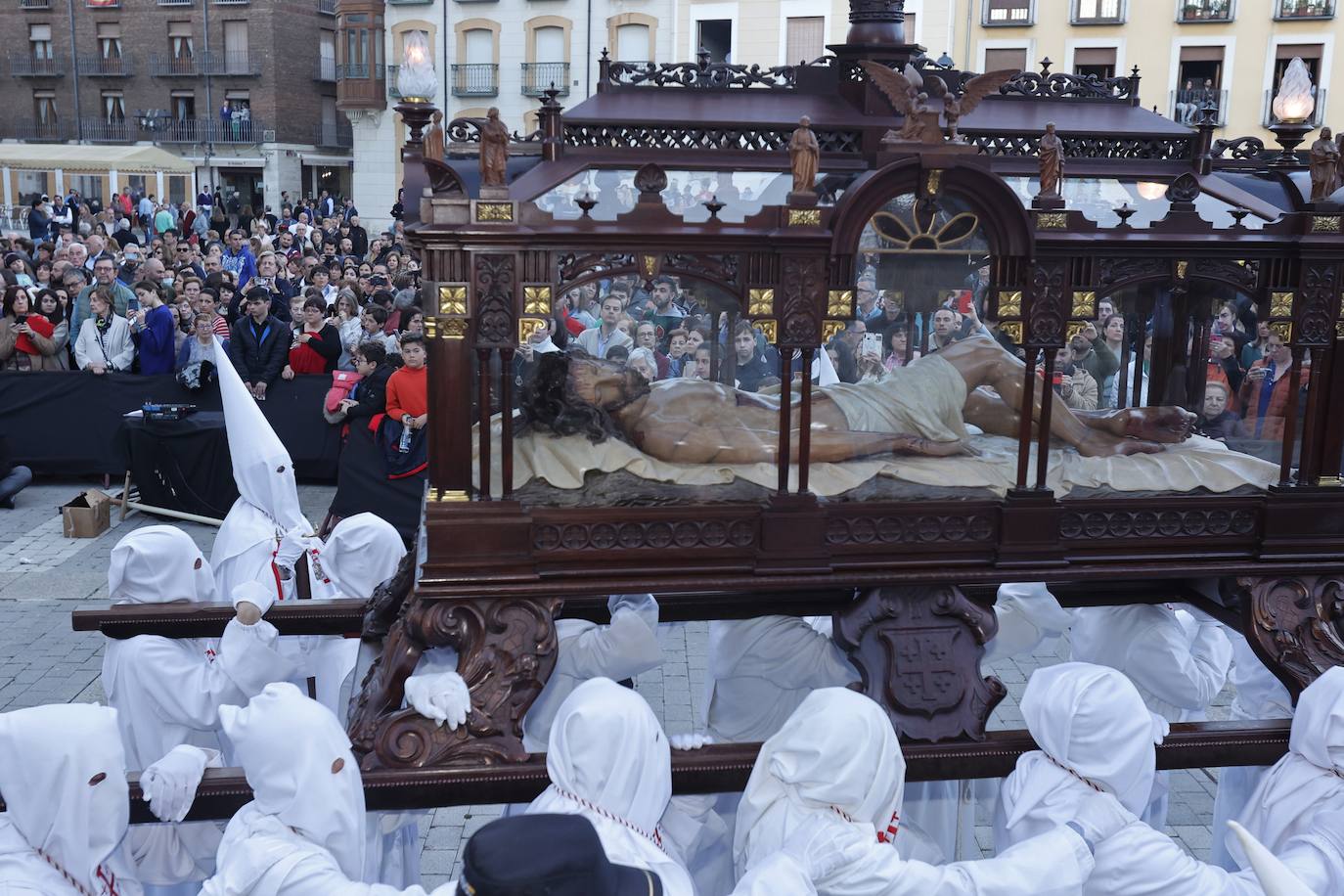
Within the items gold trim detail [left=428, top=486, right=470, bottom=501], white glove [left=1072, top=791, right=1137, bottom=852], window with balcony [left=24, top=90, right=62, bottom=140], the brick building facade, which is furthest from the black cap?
window with balcony [left=24, top=90, right=62, bottom=140]

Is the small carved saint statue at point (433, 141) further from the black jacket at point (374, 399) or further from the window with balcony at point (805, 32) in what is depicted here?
the window with balcony at point (805, 32)

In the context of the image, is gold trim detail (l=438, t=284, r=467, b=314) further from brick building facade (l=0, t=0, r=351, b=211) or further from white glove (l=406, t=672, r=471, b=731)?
brick building facade (l=0, t=0, r=351, b=211)

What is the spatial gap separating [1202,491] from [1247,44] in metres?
22.6

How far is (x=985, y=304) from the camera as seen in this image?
4449 mm

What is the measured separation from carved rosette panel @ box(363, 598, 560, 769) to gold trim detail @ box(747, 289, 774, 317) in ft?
3.87

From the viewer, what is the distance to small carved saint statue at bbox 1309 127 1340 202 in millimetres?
4465

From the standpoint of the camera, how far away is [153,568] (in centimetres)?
471

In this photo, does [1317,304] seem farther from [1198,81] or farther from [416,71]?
[1198,81]

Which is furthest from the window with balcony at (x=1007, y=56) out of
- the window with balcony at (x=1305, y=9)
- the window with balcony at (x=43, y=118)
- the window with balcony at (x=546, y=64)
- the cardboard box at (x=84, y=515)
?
the window with balcony at (x=43, y=118)

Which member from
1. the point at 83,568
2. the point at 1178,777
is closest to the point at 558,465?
the point at 1178,777

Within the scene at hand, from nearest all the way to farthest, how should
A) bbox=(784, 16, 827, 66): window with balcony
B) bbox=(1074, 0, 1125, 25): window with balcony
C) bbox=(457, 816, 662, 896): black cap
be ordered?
bbox=(457, 816, 662, 896): black cap, bbox=(1074, 0, 1125, 25): window with balcony, bbox=(784, 16, 827, 66): window with balcony

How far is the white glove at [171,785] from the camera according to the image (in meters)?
3.66

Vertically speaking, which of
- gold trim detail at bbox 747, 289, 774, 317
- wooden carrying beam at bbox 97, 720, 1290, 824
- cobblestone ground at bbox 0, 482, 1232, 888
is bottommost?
cobblestone ground at bbox 0, 482, 1232, 888

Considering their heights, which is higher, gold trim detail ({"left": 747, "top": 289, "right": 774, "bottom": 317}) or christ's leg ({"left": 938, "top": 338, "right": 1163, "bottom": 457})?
gold trim detail ({"left": 747, "top": 289, "right": 774, "bottom": 317})
